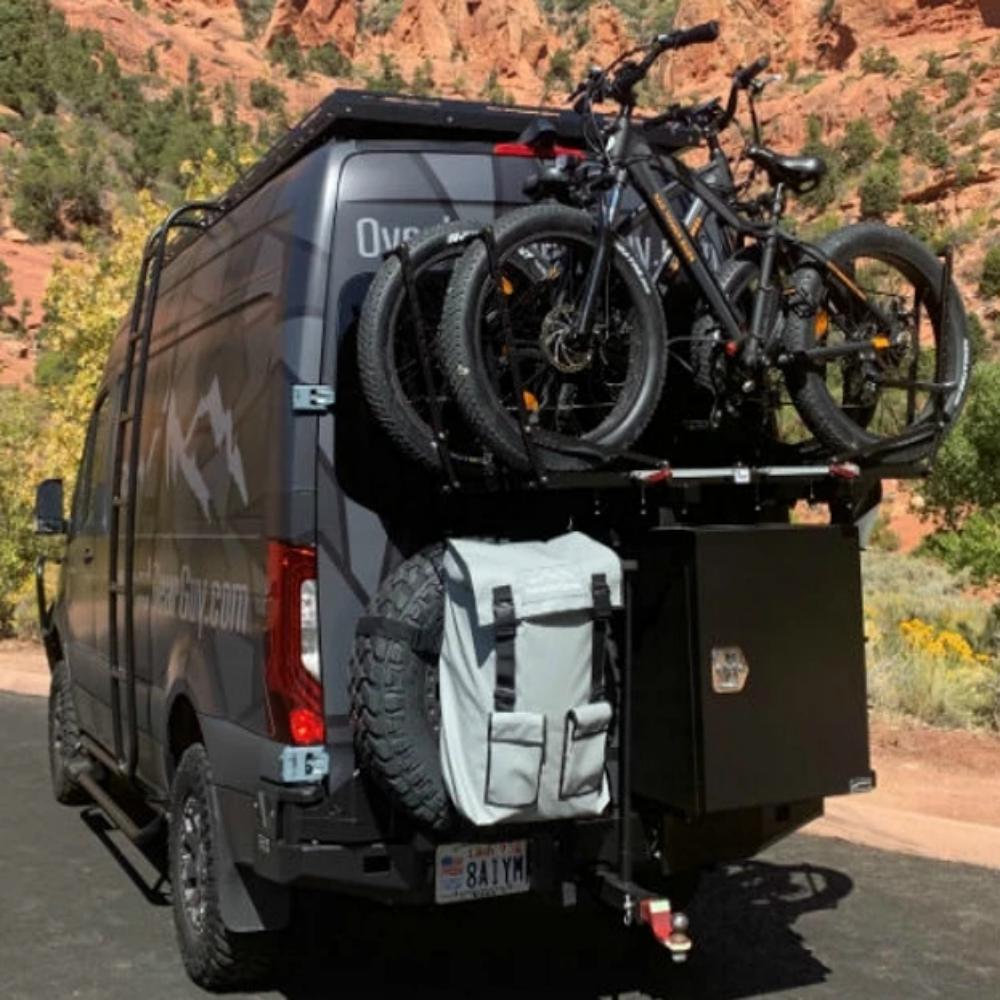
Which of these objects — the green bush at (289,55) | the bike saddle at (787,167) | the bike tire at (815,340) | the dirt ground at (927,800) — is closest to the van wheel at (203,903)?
the bike tire at (815,340)

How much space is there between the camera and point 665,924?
4.00 meters

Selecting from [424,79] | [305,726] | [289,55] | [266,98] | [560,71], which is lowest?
[305,726]

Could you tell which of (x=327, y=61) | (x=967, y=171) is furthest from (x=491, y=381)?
(x=327, y=61)

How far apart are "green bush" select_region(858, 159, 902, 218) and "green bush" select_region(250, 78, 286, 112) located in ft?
121

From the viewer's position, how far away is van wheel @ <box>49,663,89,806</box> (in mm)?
7727

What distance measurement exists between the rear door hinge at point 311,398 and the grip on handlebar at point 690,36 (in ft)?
6.55

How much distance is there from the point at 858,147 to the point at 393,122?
58.5 meters

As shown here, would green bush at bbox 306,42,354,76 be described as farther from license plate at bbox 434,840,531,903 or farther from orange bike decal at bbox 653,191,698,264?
license plate at bbox 434,840,531,903

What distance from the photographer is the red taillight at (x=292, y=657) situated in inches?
162

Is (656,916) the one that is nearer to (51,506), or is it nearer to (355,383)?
(355,383)

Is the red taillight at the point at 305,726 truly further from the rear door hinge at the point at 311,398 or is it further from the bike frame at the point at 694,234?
the bike frame at the point at 694,234

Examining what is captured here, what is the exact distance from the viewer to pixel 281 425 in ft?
13.8

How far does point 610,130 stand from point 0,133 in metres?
57.9

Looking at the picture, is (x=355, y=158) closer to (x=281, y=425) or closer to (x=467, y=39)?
(x=281, y=425)
